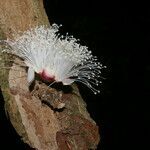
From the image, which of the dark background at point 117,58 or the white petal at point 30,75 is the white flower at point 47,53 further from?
the dark background at point 117,58

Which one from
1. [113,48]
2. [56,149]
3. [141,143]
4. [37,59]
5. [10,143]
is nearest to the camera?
[56,149]

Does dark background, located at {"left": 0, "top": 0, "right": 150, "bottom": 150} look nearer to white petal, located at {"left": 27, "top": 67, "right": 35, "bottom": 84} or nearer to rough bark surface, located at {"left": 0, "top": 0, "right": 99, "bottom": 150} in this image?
rough bark surface, located at {"left": 0, "top": 0, "right": 99, "bottom": 150}

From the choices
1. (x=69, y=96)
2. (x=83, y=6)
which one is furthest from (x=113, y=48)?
(x=69, y=96)

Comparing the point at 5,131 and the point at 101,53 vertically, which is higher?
the point at 101,53

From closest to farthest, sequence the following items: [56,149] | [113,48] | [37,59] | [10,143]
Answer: [56,149] < [37,59] < [10,143] < [113,48]

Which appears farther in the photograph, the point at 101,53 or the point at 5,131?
the point at 101,53

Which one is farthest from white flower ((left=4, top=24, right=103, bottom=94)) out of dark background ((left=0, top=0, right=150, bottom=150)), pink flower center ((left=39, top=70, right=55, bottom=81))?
dark background ((left=0, top=0, right=150, bottom=150))

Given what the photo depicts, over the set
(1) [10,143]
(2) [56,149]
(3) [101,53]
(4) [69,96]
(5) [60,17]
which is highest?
(5) [60,17]

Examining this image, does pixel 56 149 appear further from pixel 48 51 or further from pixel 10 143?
pixel 10 143
